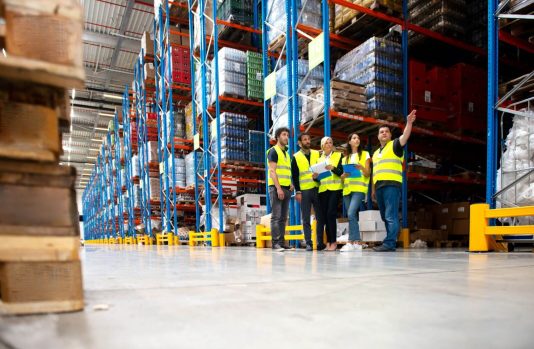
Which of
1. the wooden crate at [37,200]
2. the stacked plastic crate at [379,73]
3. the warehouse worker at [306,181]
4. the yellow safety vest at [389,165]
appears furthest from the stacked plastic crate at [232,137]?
the wooden crate at [37,200]

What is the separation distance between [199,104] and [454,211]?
6.24 meters

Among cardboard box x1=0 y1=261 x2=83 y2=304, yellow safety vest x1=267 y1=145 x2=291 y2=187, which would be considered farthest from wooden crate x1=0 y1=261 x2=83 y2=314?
yellow safety vest x1=267 y1=145 x2=291 y2=187

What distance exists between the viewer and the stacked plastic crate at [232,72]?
28.1 ft

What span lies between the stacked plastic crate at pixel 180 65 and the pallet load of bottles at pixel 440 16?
628 centimetres

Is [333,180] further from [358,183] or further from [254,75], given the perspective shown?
[254,75]

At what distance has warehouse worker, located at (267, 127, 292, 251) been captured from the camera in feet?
17.6

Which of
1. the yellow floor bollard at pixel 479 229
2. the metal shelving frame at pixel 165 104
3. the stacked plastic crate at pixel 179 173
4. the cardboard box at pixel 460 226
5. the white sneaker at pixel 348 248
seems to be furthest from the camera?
the stacked plastic crate at pixel 179 173

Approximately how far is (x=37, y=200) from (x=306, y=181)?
434 cm

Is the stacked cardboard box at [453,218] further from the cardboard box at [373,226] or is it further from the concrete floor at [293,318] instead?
the concrete floor at [293,318]

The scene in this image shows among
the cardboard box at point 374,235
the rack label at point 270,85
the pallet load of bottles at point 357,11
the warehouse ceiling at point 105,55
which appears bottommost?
the cardboard box at point 374,235

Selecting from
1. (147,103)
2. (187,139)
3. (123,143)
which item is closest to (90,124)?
(123,143)

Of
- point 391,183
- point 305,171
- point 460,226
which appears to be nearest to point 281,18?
point 305,171

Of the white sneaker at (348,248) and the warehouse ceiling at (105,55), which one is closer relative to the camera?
the white sneaker at (348,248)

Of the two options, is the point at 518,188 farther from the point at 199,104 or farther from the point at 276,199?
the point at 199,104
